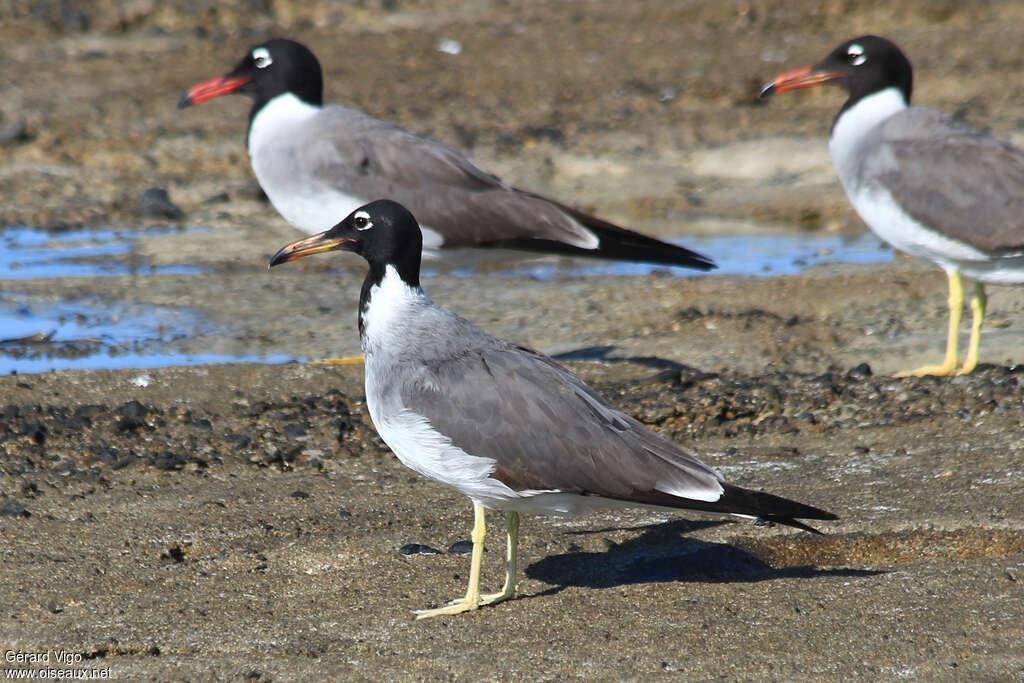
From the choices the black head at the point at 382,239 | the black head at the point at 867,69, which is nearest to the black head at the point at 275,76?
the black head at the point at 867,69

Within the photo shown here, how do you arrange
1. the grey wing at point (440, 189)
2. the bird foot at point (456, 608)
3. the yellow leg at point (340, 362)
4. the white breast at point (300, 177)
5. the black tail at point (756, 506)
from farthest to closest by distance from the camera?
1. the white breast at point (300, 177)
2. the grey wing at point (440, 189)
3. the yellow leg at point (340, 362)
4. the bird foot at point (456, 608)
5. the black tail at point (756, 506)

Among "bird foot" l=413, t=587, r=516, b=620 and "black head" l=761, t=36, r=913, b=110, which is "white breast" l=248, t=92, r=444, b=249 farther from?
"bird foot" l=413, t=587, r=516, b=620

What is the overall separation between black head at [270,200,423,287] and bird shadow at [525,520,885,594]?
1166 millimetres

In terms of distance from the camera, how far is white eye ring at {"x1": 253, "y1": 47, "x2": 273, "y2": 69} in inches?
362

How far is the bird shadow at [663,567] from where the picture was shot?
4996 millimetres

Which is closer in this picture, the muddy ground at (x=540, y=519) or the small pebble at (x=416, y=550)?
the muddy ground at (x=540, y=519)

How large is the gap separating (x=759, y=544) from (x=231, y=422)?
107 inches

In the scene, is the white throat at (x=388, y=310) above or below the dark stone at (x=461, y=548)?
above

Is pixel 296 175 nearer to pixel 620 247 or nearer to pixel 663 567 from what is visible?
pixel 620 247

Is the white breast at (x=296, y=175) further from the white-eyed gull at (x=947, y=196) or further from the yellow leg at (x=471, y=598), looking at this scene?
the yellow leg at (x=471, y=598)

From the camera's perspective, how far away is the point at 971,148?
7664 millimetres

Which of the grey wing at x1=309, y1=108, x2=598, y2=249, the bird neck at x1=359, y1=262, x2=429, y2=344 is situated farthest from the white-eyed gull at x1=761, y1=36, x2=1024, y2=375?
the bird neck at x1=359, y1=262, x2=429, y2=344

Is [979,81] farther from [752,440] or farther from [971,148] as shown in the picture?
[752,440]

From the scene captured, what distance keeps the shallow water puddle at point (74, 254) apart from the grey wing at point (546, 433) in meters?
5.74
